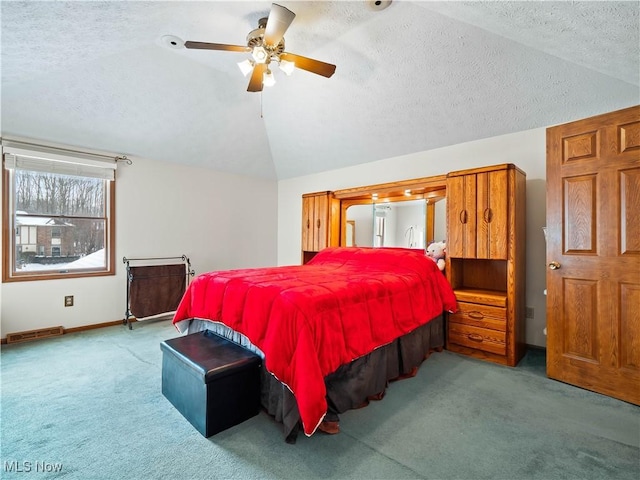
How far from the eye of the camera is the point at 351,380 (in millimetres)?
2025

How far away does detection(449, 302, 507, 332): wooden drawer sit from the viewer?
9.18 feet

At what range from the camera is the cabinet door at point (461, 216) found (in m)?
3.03

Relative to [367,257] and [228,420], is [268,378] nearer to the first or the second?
[228,420]

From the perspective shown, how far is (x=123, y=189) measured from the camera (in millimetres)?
4086

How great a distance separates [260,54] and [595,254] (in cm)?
296

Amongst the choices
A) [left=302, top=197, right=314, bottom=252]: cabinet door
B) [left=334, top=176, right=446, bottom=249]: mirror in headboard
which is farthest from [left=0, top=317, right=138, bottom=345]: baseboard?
[left=334, top=176, right=446, bottom=249]: mirror in headboard

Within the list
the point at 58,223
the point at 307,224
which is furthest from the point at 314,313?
the point at 58,223

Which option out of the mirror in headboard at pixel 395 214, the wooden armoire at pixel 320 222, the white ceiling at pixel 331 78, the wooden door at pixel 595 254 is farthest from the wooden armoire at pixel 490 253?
the wooden armoire at pixel 320 222

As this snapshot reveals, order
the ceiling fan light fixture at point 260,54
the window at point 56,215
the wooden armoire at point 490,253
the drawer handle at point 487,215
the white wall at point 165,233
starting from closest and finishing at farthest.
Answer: the ceiling fan light fixture at point 260,54, the wooden armoire at point 490,253, the drawer handle at point 487,215, the window at point 56,215, the white wall at point 165,233

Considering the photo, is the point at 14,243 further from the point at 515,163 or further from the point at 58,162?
the point at 515,163

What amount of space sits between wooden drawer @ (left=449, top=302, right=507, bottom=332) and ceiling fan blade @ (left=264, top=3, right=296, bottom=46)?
2.90 metres

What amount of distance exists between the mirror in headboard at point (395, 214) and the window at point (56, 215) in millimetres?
3285

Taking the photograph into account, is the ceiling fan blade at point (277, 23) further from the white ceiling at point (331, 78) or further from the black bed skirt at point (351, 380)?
the black bed skirt at point (351, 380)

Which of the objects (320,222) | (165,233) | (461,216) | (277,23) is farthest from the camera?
(320,222)
